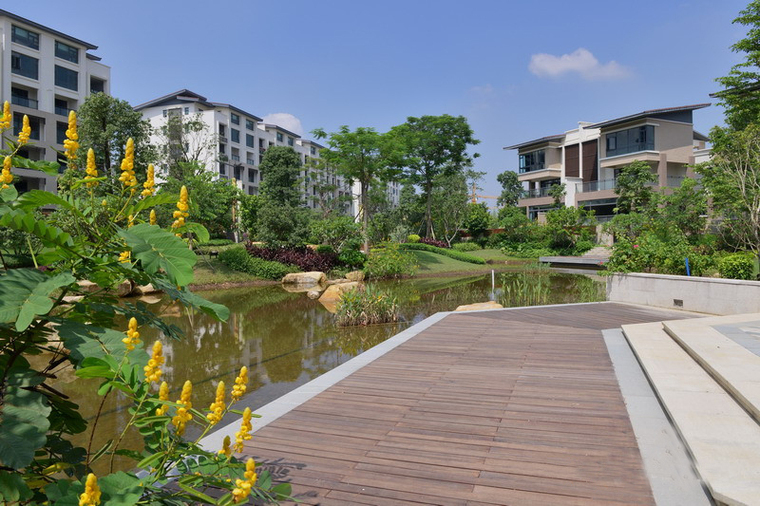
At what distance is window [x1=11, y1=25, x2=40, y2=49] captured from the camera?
29.0m

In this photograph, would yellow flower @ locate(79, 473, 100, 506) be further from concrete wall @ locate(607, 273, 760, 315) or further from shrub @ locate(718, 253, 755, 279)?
shrub @ locate(718, 253, 755, 279)

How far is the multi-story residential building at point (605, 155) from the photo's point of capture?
106 ft

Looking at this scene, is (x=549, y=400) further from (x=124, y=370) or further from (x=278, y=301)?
(x=278, y=301)

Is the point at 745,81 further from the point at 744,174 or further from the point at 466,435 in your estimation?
the point at 466,435

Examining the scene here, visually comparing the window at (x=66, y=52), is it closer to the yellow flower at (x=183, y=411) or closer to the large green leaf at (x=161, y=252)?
the large green leaf at (x=161, y=252)

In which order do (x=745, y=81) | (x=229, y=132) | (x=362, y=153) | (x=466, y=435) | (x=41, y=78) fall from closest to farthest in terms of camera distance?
1. (x=466, y=435)
2. (x=745, y=81)
3. (x=362, y=153)
4. (x=41, y=78)
5. (x=229, y=132)

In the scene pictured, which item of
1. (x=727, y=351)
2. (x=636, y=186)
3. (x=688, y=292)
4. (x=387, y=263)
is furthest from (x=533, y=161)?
(x=727, y=351)

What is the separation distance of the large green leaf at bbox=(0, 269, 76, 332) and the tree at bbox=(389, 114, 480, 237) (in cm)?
3353

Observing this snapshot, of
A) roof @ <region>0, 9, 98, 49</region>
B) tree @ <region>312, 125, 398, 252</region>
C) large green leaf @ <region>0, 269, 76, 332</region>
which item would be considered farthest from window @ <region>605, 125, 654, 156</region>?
roof @ <region>0, 9, 98, 49</region>

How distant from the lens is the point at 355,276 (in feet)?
78.3

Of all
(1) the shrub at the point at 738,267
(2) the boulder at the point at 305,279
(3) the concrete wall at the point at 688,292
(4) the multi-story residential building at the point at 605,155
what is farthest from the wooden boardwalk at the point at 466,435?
(4) the multi-story residential building at the point at 605,155

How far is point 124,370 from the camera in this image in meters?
1.55

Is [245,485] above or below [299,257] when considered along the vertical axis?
below

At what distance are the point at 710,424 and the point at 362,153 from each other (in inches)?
1020
